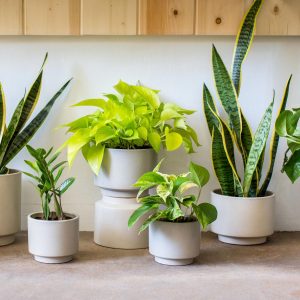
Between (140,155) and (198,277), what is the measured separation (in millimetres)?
319

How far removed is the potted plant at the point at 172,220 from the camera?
1336 mm

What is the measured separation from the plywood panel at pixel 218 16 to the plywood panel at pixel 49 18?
30 centimetres

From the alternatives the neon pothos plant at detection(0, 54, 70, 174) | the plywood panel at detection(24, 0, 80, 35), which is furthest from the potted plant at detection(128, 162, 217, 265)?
the plywood panel at detection(24, 0, 80, 35)

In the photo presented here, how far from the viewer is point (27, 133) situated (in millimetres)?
1541

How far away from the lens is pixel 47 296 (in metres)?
1.17

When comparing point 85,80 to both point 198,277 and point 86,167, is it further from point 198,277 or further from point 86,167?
point 198,277

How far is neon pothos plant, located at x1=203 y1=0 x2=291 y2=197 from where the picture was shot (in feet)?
4.99

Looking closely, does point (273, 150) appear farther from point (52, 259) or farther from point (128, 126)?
point (52, 259)

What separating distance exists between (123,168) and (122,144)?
0.20ft

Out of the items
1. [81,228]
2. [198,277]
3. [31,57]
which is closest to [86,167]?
[81,228]

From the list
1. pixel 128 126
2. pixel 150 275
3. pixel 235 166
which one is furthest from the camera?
pixel 235 166

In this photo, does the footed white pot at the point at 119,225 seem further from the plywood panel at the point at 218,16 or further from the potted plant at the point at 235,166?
the plywood panel at the point at 218,16

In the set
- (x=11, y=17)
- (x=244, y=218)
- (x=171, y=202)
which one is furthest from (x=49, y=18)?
(x=244, y=218)

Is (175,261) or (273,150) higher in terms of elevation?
(273,150)
